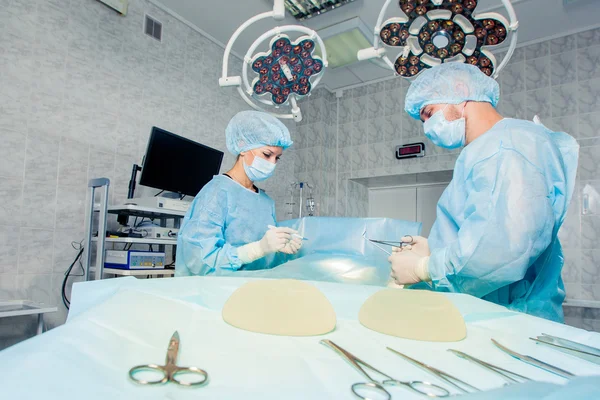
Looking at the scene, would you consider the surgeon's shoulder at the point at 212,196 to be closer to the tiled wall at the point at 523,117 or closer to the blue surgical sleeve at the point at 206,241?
the blue surgical sleeve at the point at 206,241

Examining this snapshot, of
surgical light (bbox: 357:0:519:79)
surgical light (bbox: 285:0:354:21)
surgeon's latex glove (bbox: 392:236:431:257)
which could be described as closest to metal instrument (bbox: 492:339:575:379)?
surgeon's latex glove (bbox: 392:236:431:257)

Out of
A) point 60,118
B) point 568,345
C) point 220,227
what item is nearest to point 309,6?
point 60,118

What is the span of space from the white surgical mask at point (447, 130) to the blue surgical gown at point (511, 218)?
171 millimetres

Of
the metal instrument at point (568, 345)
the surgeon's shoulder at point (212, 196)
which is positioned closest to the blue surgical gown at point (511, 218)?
the metal instrument at point (568, 345)

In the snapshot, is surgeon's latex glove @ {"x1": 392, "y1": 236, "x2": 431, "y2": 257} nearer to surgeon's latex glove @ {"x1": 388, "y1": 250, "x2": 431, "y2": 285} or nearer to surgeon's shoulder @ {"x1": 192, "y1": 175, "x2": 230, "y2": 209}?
surgeon's latex glove @ {"x1": 388, "y1": 250, "x2": 431, "y2": 285}

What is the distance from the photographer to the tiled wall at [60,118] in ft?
7.22

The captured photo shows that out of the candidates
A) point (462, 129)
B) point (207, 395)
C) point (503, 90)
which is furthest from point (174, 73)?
point (207, 395)

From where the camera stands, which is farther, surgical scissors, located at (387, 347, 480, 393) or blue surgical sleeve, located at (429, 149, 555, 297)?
blue surgical sleeve, located at (429, 149, 555, 297)

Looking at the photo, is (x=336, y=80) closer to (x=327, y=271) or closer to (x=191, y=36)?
(x=191, y=36)

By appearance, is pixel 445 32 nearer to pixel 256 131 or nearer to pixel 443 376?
pixel 256 131

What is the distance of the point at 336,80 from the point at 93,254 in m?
3.14

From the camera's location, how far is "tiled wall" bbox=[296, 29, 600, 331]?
3.08 m

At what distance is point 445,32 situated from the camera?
5.16ft

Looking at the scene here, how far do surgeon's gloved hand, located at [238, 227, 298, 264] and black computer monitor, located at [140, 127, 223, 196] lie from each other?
1.39m
